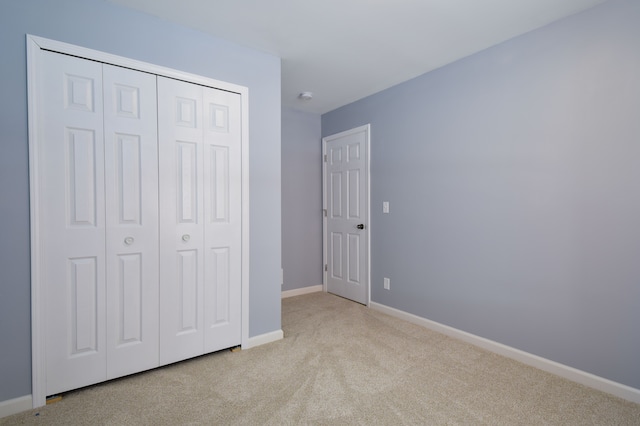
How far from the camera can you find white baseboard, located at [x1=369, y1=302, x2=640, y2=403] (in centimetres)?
194

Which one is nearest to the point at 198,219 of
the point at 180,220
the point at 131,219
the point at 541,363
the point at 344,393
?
the point at 180,220

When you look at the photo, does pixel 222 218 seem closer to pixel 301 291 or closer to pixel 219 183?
pixel 219 183

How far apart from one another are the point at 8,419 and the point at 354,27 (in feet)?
10.7

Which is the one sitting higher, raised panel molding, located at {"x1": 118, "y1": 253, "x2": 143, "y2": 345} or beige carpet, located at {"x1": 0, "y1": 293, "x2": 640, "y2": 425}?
raised panel molding, located at {"x1": 118, "y1": 253, "x2": 143, "y2": 345}

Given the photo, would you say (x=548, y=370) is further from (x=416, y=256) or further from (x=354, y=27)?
(x=354, y=27)

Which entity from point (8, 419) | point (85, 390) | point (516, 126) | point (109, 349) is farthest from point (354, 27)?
point (8, 419)

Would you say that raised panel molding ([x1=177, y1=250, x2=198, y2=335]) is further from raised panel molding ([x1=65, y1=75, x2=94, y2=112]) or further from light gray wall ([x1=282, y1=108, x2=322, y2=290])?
light gray wall ([x1=282, y1=108, x2=322, y2=290])

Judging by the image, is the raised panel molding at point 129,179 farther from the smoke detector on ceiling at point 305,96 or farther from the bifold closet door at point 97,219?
the smoke detector on ceiling at point 305,96

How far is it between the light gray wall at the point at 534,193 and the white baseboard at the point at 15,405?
300 cm

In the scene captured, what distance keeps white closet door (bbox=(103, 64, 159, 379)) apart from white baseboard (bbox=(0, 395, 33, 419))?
1.27 ft

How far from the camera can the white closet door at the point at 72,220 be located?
1857 mm

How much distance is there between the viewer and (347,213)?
4020 millimetres

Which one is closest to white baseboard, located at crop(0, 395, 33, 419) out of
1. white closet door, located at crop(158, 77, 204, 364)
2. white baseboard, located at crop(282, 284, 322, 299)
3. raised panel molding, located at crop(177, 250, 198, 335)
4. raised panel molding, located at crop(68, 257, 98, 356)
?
raised panel molding, located at crop(68, 257, 98, 356)

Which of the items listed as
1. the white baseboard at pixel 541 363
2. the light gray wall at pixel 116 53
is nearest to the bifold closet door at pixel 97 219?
the light gray wall at pixel 116 53
